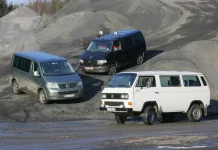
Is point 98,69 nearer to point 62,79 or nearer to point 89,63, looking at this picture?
point 89,63

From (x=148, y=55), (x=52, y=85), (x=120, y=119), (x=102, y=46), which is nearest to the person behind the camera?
(x=120, y=119)

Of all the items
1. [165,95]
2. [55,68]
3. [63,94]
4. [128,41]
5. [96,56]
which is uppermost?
[128,41]

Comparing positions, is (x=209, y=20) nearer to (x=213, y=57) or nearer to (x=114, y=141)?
(x=213, y=57)

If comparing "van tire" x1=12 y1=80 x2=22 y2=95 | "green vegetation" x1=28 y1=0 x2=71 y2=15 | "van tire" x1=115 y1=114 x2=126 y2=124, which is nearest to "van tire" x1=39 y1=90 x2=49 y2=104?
"van tire" x1=12 y1=80 x2=22 y2=95

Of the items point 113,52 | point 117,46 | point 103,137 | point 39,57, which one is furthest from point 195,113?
point 117,46

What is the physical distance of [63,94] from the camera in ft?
83.6

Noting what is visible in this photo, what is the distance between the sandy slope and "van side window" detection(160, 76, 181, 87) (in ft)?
13.1

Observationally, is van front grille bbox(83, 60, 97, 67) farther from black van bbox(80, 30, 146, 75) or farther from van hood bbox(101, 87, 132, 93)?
van hood bbox(101, 87, 132, 93)

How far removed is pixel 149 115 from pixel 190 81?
2581mm

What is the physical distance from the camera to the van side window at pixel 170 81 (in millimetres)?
21141

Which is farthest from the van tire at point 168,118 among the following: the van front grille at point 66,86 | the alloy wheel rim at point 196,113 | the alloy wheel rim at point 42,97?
the alloy wheel rim at point 42,97

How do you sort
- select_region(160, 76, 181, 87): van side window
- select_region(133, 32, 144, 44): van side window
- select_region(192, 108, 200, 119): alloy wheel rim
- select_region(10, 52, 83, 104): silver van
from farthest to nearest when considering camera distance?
select_region(133, 32, 144, 44): van side window → select_region(10, 52, 83, 104): silver van → select_region(192, 108, 200, 119): alloy wheel rim → select_region(160, 76, 181, 87): van side window

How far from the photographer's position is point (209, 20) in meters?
48.3

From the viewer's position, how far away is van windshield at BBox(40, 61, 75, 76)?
2617 centimetres
